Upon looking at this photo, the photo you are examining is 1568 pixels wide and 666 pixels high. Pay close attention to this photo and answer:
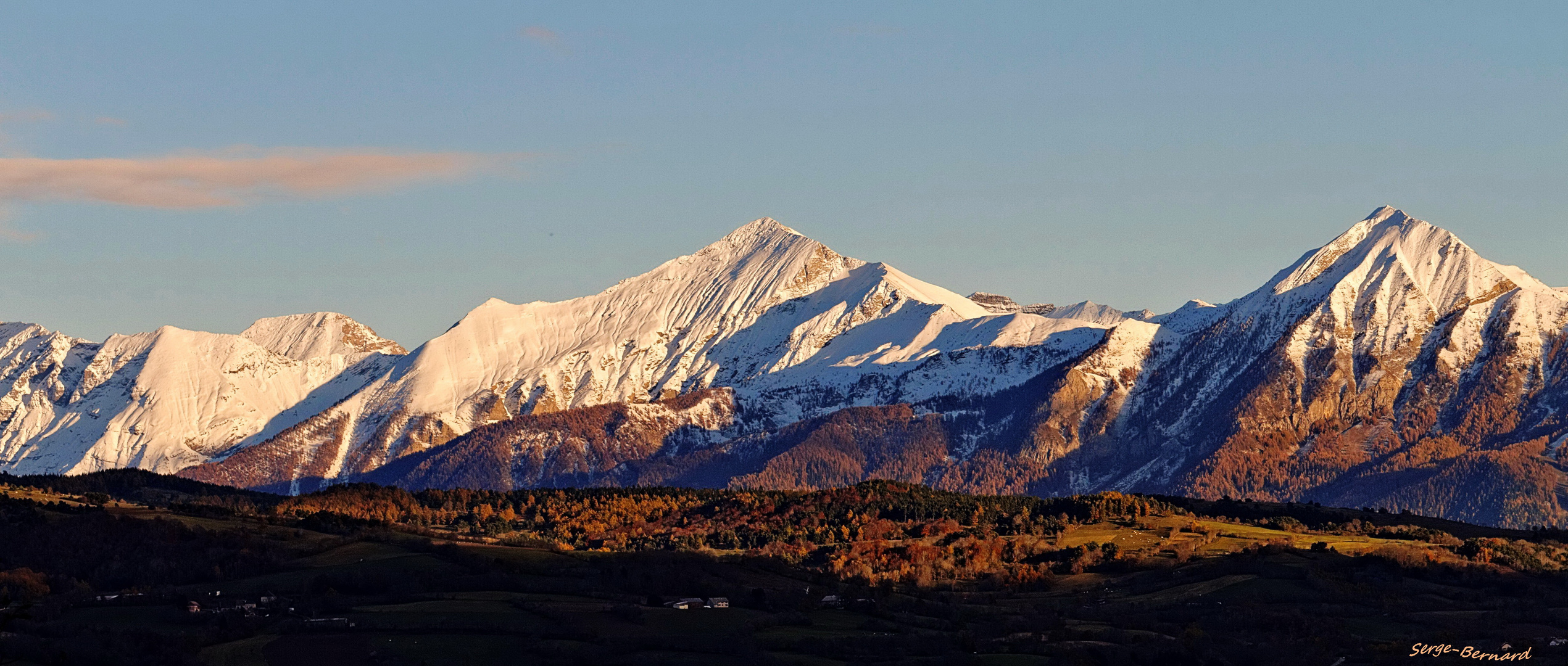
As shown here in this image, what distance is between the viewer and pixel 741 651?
7136 inches

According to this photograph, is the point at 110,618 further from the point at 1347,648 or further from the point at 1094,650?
the point at 1347,648

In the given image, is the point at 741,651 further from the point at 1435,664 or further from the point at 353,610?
the point at 1435,664

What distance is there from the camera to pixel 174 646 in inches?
6658

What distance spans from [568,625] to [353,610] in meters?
20.7

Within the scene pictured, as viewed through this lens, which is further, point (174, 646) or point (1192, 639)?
point (1192, 639)

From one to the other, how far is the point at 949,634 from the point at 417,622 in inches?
1876

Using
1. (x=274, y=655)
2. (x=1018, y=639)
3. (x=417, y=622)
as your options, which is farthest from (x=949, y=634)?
(x=274, y=655)

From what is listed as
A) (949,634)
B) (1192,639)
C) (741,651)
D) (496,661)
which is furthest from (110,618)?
(1192,639)

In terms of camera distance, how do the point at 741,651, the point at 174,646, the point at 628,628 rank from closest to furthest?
the point at 174,646, the point at 741,651, the point at 628,628

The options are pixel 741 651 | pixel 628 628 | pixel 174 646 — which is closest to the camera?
pixel 174 646

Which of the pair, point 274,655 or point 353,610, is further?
point 353,610
